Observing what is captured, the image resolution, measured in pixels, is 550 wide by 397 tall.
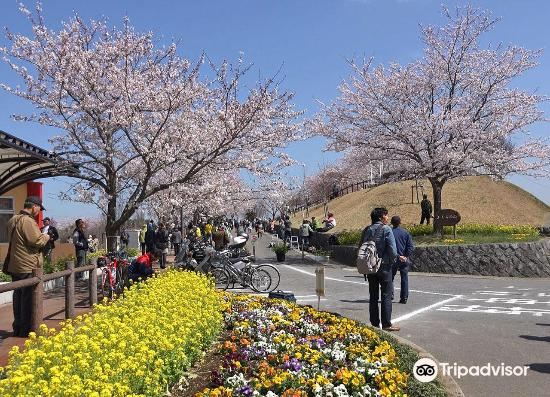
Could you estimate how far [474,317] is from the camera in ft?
32.9

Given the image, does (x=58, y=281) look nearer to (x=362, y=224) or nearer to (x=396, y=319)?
(x=396, y=319)

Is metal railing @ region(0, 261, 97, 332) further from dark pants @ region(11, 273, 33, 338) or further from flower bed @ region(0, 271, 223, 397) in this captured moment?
flower bed @ region(0, 271, 223, 397)

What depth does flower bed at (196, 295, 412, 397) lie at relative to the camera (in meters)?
4.49

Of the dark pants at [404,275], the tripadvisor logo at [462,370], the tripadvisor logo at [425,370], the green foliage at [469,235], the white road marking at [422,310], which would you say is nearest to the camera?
the tripadvisor logo at [425,370]

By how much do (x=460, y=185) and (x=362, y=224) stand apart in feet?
39.2

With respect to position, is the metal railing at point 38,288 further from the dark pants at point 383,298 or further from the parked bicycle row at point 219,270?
the dark pants at point 383,298

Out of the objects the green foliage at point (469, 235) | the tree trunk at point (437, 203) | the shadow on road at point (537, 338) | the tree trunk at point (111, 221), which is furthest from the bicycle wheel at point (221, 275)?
the tree trunk at point (437, 203)

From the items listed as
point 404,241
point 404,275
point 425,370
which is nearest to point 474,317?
point 404,275

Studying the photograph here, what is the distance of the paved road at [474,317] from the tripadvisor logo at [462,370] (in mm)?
99

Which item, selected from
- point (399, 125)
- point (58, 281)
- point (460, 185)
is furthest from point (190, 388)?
point (460, 185)

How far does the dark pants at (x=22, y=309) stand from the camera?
737cm

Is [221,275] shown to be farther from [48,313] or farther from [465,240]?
[465,240]

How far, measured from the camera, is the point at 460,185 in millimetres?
49500

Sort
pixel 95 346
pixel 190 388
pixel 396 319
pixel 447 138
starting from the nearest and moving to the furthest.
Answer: pixel 95 346, pixel 190 388, pixel 396 319, pixel 447 138
